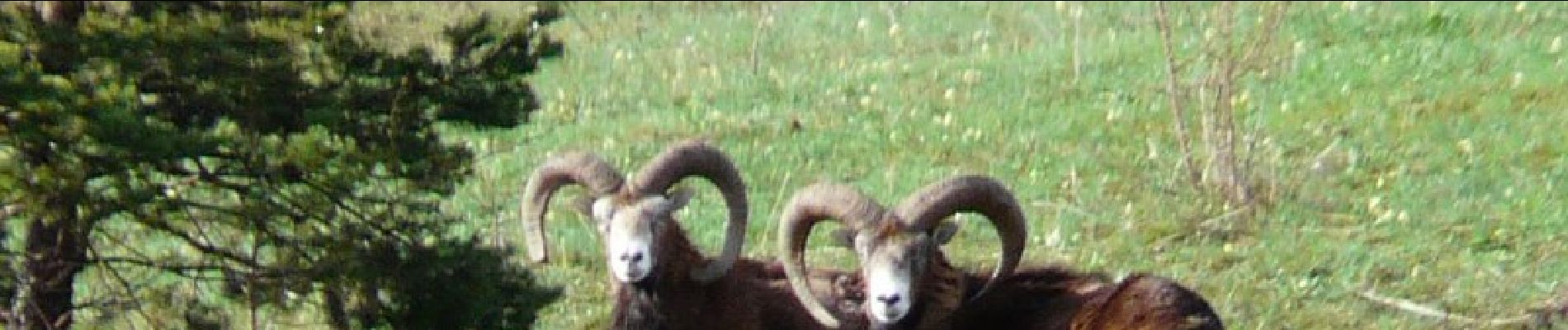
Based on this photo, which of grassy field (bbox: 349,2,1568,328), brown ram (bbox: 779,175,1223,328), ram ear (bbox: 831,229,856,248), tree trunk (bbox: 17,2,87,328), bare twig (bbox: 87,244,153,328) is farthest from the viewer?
grassy field (bbox: 349,2,1568,328)

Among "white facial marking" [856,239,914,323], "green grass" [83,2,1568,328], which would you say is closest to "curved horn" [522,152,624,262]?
"green grass" [83,2,1568,328]

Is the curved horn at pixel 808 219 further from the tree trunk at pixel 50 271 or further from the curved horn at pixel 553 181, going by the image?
the tree trunk at pixel 50 271

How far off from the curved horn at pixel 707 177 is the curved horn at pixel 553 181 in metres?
0.17

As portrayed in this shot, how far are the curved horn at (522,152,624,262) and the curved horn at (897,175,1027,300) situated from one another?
140 cm

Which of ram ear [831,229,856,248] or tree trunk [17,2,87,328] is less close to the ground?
tree trunk [17,2,87,328]

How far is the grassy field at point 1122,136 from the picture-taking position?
1527cm

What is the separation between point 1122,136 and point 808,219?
17.8ft

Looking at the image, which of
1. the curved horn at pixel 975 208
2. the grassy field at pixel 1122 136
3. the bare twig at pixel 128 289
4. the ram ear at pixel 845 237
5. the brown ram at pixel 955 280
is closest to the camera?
the brown ram at pixel 955 280

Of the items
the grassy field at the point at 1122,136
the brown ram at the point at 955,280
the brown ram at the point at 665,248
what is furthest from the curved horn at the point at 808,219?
the grassy field at the point at 1122,136

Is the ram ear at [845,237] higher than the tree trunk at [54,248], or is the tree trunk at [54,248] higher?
the tree trunk at [54,248]

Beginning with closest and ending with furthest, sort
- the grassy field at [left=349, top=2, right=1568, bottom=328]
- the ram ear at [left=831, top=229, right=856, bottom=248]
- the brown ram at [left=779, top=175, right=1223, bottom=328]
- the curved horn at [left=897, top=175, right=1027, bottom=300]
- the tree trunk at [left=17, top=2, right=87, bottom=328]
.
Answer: the tree trunk at [left=17, top=2, right=87, bottom=328], the brown ram at [left=779, top=175, right=1223, bottom=328], the curved horn at [left=897, top=175, right=1027, bottom=300], the ram ear at [left=831, top=229, right=856, bottom=248], the grassy field at [left=349, top=2, right=1568, bottom=328]

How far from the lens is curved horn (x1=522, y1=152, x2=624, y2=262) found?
45.0ft

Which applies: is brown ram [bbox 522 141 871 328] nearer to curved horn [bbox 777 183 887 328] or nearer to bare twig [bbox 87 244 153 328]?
curved horn [bbox 777 183 887 328]

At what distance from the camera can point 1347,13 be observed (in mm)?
22078
